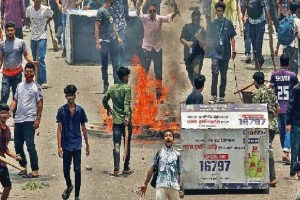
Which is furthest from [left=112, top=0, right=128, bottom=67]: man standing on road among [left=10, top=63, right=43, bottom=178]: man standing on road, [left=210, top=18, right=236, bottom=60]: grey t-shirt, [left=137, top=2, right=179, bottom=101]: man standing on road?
[left=10, top=63, right=43, bottom=178]: man standing on road

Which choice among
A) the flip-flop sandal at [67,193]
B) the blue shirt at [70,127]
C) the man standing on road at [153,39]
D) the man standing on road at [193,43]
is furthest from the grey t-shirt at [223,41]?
the flip-flop sandal at [67,193]

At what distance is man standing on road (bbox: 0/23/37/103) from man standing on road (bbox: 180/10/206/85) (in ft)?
12.4

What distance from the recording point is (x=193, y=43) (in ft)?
82.0

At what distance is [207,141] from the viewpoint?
743 inches

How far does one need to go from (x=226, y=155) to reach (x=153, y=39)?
707 cm

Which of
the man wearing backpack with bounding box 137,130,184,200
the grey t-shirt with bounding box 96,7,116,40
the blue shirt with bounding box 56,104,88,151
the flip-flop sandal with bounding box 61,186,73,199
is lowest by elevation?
the flip-flop sandal with bounding box 61,186,73,199

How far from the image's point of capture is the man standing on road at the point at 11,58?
22.3m

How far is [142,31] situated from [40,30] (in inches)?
114

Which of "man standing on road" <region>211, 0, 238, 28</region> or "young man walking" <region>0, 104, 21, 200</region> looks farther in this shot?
"man standing on road" <region>211, 0, 238, 28</region>

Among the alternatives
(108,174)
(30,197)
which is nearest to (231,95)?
(108,174)

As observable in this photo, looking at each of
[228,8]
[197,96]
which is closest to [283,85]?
[197,96]

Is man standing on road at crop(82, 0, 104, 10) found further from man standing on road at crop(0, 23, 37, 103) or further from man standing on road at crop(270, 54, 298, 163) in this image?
man standing on road at crop(270, 54, 298, 163)

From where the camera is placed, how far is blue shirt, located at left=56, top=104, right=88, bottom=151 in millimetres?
18625

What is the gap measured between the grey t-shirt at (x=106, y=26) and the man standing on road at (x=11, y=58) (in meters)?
4.07
